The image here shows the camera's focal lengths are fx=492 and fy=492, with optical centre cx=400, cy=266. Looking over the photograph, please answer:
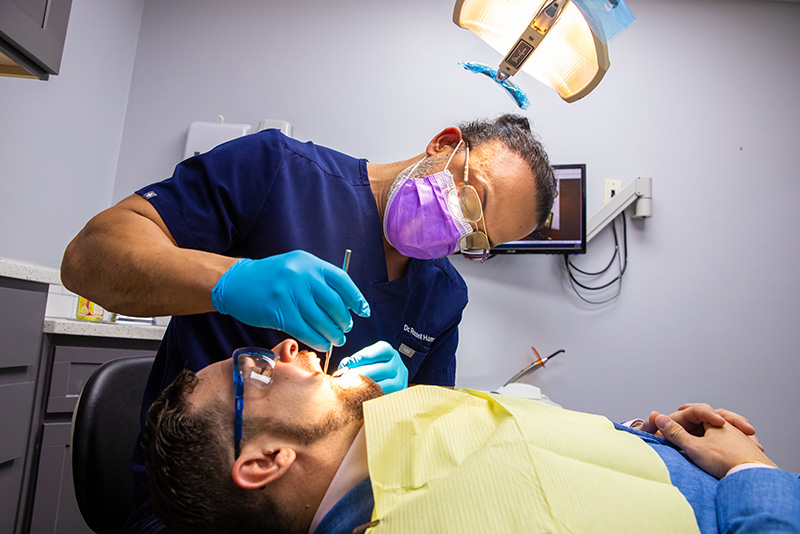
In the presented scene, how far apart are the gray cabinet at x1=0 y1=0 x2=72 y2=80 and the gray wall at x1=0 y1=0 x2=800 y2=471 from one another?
781 millimetres

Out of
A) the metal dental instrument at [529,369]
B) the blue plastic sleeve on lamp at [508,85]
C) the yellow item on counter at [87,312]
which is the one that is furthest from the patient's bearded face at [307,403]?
the yellow item on counter at [87,312]

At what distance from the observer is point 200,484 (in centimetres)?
88

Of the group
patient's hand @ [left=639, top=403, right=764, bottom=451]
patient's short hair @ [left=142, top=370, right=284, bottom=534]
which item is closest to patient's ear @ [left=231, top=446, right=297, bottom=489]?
patient's short hair @ [left=142, top=370, right=284, bottom=534]

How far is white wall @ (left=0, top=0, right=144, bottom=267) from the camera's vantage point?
6.65 ft

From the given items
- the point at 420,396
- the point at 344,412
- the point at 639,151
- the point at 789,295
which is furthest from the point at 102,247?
the point at 789,295

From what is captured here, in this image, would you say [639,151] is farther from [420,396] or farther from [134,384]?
[134,384]

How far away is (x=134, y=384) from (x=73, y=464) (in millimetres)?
237

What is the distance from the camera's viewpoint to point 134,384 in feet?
4.13

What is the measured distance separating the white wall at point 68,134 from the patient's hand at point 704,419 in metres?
2.44

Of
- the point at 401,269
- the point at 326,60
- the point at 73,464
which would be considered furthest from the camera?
the point at 326,60

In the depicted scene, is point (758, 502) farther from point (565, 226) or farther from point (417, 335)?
point (565, 226)

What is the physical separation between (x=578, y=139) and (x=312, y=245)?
1775mm

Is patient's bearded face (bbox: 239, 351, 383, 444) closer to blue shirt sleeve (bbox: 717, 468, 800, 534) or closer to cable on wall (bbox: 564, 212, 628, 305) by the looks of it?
blue shirt sleeve (bbox: 717, 468, 800, 534)

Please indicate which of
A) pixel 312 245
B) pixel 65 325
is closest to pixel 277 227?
pixel 312 245
